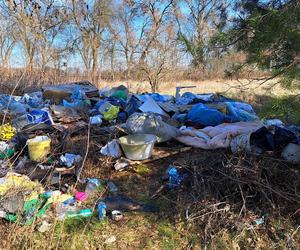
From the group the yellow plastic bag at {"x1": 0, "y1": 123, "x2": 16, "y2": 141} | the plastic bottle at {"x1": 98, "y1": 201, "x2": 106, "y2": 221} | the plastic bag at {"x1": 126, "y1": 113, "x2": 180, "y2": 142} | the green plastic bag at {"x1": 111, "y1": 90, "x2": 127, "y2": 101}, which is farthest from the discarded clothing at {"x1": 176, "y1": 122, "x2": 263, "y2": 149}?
the green plastic bag at {"x1": 111, "y1": 90, "x2": 127, "y2": 101}

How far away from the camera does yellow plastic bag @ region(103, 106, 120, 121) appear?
6.22 m

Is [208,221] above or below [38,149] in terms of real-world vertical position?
below

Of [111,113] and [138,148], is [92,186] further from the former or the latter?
[111,113]

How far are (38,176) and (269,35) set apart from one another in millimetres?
2952

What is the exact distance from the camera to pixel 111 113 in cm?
628

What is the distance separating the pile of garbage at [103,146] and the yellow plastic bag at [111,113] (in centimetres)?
2

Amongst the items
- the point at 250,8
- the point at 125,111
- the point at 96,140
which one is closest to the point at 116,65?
the point at 125,111

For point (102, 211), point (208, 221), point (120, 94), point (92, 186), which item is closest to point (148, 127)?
point (92, 186)

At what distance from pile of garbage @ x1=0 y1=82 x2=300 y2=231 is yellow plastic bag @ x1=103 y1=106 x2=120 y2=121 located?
0.02 meters

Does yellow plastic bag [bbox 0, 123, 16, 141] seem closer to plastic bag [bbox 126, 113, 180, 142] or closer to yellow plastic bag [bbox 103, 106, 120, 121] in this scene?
yellow plastic bag [bbox 103, 106, 120, 121]

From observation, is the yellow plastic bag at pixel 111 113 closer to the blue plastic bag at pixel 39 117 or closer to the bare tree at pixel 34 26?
the blue plastic bag at pixel 39 117

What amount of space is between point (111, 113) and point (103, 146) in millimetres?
1594

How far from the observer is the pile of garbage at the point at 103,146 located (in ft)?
11.1

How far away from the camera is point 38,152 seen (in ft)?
15.7
